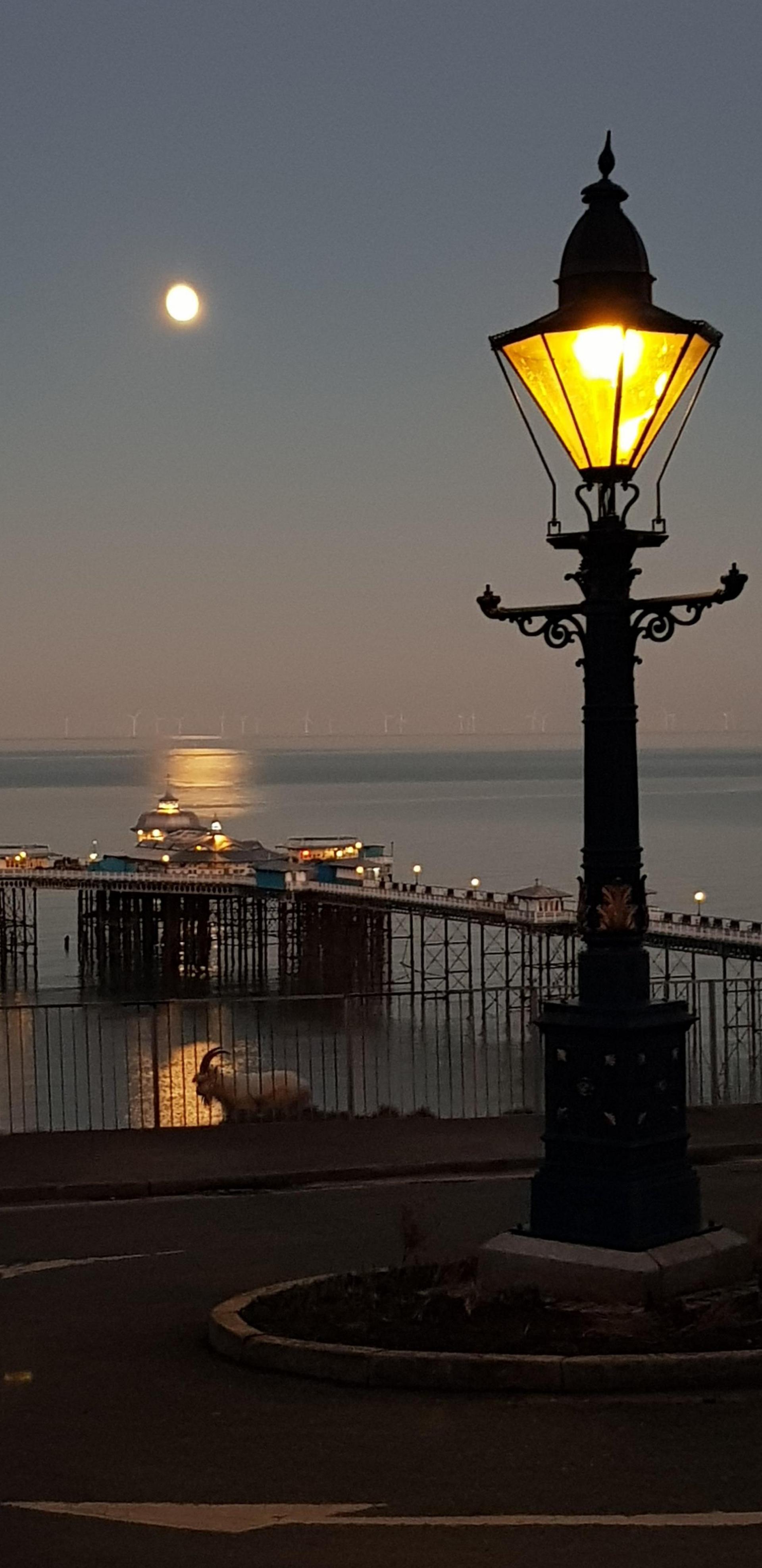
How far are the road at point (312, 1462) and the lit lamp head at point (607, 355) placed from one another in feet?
13.2

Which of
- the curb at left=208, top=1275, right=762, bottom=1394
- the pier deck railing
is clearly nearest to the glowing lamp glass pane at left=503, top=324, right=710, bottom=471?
the curb at left=208, top=1275, right=762, bottom=1394

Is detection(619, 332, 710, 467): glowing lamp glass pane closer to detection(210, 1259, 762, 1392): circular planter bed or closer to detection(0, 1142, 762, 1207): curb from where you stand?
detection(210, 1259, 762, 1392): circular planter bed

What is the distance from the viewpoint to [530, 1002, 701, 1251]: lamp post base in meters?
8.52

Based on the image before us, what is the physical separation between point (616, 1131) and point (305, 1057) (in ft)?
158

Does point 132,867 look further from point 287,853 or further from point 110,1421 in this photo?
point 110,1421

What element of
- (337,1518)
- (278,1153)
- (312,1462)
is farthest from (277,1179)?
(337,1518)

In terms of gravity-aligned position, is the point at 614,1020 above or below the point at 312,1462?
above

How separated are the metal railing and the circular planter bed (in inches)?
439

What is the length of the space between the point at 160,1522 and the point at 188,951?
286 ft

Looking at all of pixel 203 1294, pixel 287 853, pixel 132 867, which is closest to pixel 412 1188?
pixel 203 1294

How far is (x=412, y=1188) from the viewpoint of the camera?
13312 millimetres

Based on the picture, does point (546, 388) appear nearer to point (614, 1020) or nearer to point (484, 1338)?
point (614, 1020)

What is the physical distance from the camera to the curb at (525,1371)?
7.49m

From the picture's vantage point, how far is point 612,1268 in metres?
8.41
